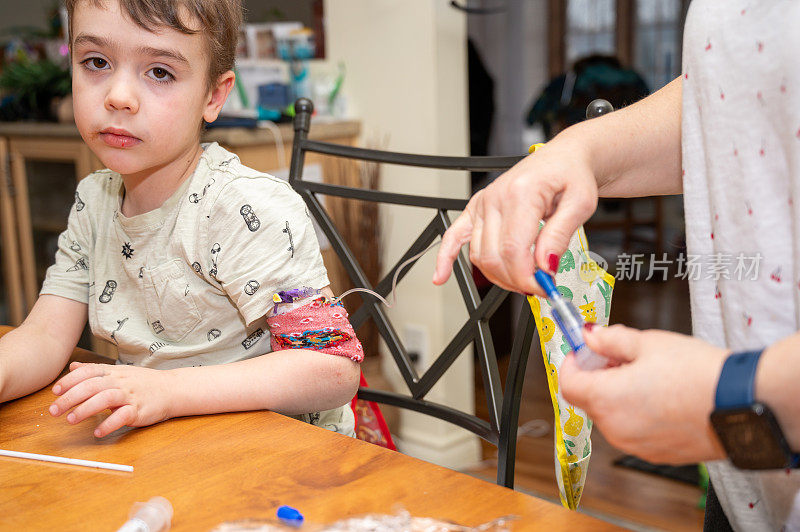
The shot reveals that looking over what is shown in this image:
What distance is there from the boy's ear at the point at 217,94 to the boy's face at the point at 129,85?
7 cm

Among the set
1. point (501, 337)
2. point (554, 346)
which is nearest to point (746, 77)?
point (554, 346)

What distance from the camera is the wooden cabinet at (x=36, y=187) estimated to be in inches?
91.2

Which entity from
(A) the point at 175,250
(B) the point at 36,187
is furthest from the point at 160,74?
(B) the point at 36,187

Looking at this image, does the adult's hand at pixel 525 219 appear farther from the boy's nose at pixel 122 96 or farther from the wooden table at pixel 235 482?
the boy's nose at pixel 122 96

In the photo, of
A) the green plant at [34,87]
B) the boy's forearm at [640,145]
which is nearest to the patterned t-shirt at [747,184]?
the boy's forearm at [640,145]

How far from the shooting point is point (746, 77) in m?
0.68

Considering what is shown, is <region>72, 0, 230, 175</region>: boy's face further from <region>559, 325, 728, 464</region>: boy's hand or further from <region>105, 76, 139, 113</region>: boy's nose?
<region>559, 325, 728, 464</region>: boy's hand

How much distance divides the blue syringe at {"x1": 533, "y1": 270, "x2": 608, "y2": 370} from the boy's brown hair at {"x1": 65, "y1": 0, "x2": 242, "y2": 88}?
566 millimetres

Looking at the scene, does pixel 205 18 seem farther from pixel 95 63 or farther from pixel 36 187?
pixel 36 187

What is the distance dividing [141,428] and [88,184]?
50 cm

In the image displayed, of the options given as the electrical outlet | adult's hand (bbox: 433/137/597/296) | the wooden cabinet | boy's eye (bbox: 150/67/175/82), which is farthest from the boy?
the electrical outlet

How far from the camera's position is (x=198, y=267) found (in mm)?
982

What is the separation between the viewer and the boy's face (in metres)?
0.91

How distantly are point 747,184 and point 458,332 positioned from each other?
0.51 m
